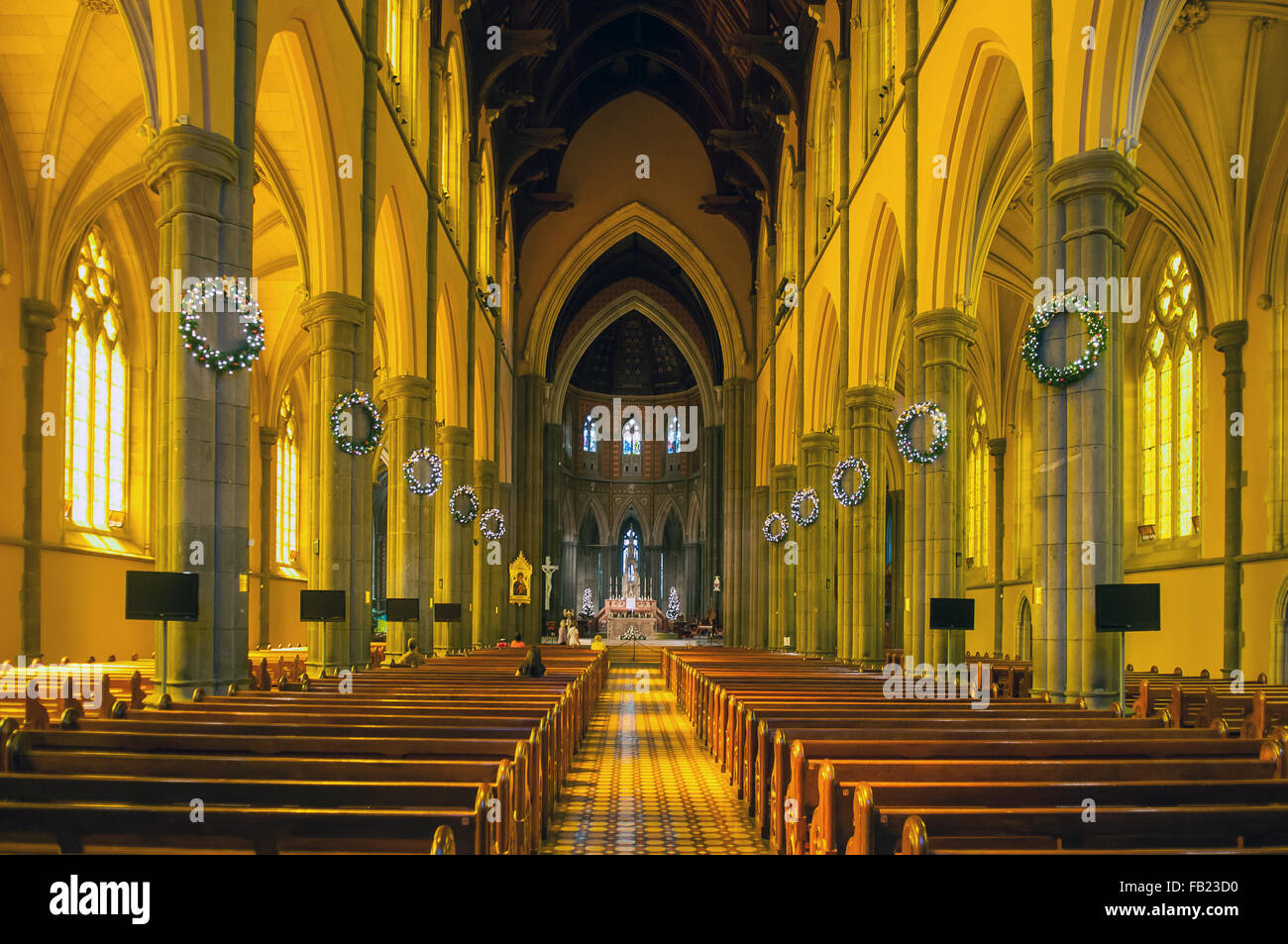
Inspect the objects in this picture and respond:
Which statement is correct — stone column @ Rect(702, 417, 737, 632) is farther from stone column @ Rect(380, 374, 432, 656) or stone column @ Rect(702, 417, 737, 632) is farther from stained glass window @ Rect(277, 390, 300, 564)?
stone column @ Rect(380, 374, 432, 656)

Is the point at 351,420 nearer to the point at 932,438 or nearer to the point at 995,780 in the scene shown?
the point at 932,438

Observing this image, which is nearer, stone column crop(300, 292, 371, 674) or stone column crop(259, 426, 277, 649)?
stone column crop(300, 292, 371, 674)

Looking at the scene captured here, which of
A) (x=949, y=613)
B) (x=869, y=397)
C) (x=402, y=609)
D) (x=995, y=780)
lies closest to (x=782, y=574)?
(x=869, y=397)

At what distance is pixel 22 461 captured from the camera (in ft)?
58.9

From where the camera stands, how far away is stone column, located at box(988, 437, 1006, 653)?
28.8m

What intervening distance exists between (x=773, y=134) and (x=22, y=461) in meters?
22.6

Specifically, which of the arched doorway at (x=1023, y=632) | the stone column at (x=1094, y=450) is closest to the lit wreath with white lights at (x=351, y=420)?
the stone column at (x=1094, y=450)

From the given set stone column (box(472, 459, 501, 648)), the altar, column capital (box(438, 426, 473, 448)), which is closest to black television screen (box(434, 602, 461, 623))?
column capital (box(438, 426, 473, 448))

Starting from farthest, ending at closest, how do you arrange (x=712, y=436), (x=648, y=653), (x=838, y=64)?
(x=712, y=436) → (x=648, y=653) → (x=838, y=64)

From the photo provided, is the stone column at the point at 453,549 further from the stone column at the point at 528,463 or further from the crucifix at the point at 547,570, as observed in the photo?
the crucifix at the point at 547,570

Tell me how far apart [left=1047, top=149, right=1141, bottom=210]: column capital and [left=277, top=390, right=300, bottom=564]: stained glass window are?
25.1 metres

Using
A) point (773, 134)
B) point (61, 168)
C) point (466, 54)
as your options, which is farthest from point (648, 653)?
point (61, 168)

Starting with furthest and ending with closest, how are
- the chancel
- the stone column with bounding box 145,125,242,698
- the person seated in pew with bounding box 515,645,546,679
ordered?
the person seated in pew with bounding box 515,645,546,679
the stone column with bounding box 145,125,242,698
the chancel
